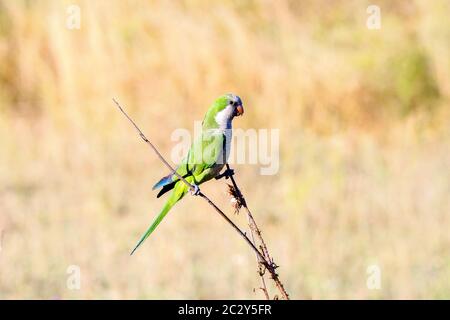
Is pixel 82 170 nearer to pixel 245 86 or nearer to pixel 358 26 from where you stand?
pixel 245 86

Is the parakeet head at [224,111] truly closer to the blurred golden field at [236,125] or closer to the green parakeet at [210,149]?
the green parakeet at [210,149]

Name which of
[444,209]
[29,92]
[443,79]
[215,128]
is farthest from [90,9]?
[215,128]

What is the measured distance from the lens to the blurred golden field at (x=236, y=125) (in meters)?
6.59

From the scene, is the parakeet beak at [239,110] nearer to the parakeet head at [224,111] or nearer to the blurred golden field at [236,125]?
the parakeet head at [224,111]

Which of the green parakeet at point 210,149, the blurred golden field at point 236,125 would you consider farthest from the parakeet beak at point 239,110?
the blurred golden field at point 236,125

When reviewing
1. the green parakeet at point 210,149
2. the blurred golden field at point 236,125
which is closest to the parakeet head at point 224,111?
the green parakeet at point 210,149

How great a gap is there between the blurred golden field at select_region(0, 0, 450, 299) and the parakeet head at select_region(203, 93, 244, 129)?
233 cm

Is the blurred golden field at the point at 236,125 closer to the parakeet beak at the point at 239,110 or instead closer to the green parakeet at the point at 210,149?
the green parakeet at the point at 210,149

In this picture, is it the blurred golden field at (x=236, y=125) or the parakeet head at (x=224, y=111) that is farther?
the blurred golden field at (x=236, y=125)

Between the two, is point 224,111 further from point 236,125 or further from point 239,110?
point 236,125

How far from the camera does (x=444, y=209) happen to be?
7273mm

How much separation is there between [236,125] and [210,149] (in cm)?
465

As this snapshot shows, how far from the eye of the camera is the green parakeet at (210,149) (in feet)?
12.4

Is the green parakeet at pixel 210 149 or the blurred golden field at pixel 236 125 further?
the blurred golden field at pixel 236 125
